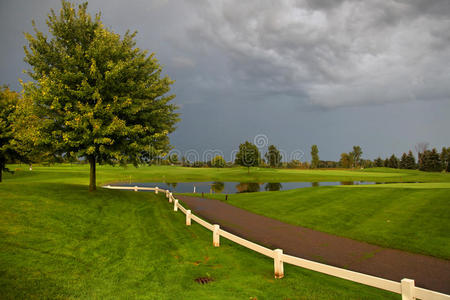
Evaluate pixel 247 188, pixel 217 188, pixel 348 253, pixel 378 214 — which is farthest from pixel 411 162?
pixel 348 253

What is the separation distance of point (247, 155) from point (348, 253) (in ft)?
200

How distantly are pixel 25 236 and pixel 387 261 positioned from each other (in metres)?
15.3

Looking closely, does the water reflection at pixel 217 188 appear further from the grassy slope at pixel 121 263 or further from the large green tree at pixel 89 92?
the grassy slope at pixel 121 263

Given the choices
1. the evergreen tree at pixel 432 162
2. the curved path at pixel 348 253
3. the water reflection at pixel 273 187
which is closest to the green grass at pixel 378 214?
the curved path at pixel 348 253

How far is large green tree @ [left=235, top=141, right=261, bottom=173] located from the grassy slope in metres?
58.6

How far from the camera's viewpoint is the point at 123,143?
17.0 m

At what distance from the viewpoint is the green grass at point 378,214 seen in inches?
497

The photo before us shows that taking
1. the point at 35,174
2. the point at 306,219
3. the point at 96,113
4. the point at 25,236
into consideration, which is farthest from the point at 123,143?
the point at 35,174

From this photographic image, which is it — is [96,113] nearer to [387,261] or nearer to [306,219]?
[306,219]

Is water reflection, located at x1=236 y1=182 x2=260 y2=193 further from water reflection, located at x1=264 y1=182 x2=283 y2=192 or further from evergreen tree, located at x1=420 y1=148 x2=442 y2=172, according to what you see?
evergreen tree, located at x1=420 y1=148 x2=442 y2=172

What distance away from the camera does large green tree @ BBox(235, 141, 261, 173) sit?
7238cm

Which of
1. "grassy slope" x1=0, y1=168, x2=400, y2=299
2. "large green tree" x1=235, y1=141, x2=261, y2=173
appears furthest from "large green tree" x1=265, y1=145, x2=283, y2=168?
"grassy slope" x1=0, y1=168, x2=400, y2=299

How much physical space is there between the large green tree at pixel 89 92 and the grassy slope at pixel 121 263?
4.54m

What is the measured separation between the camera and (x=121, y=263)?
28.2ft
